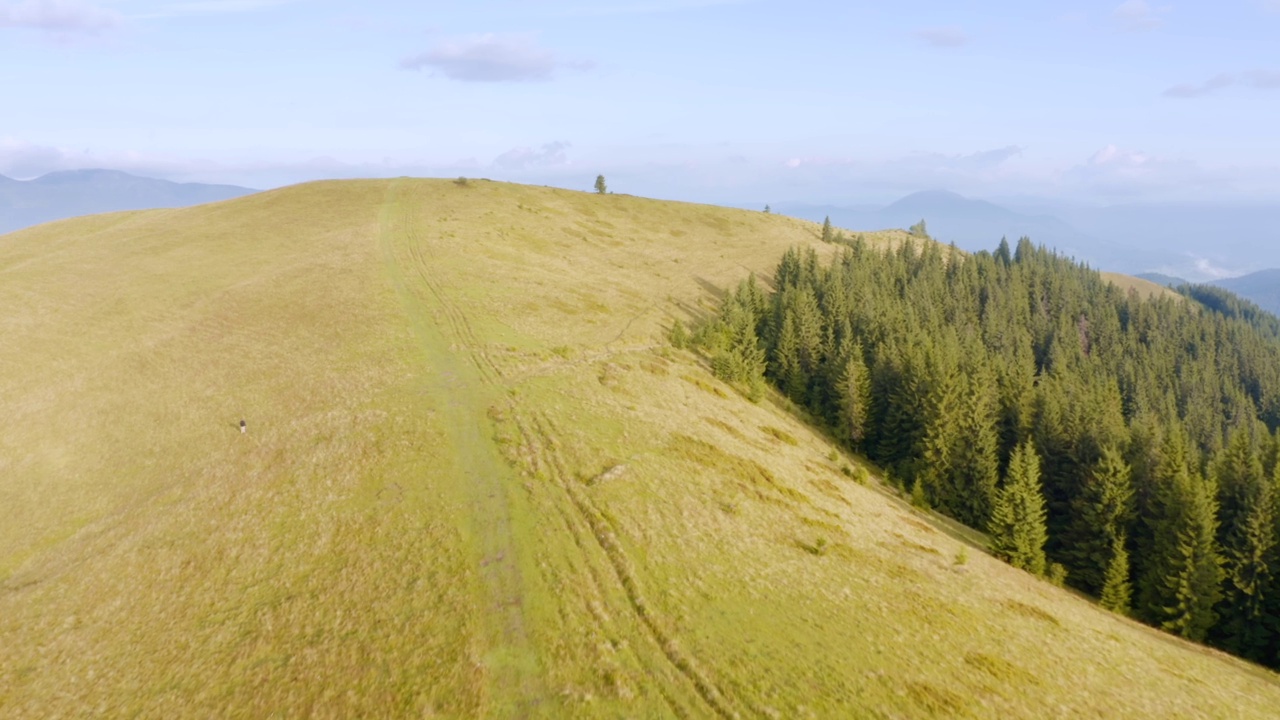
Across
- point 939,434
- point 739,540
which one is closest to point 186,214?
point 739,540

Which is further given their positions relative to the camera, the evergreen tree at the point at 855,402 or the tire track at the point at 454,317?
the evergreen tree at the point at 855,402

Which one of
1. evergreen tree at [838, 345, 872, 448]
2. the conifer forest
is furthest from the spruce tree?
evergreen tree at [838, 345, 872, 448]

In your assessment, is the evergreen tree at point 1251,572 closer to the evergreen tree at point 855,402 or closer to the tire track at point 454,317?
the evergreen tree at point 855,402

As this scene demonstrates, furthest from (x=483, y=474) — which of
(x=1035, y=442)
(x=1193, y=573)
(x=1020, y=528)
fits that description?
(x=1035, y=442)

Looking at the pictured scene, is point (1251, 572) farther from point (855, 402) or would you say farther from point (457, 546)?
point (457, 546)

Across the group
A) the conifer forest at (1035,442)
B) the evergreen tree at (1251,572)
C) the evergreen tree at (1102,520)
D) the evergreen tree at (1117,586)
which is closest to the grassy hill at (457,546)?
the evergreen tree at (1117,586)

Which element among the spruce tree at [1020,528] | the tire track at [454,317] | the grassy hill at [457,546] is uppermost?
the tire track at [454,317]
